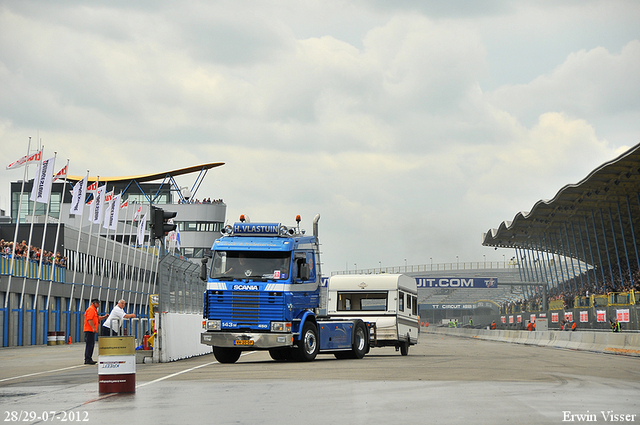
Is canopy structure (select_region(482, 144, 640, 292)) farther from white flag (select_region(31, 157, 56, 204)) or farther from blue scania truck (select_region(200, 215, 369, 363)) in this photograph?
blue scania truck (select_region(200, 215, 369, 363))

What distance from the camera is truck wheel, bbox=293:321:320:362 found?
73.1 ft

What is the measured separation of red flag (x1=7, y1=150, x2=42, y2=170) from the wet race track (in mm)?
24908

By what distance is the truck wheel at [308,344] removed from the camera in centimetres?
2228

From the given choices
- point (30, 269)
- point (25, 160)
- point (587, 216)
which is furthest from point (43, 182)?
point (587, 216)

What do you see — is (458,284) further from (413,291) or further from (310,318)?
(310,318)

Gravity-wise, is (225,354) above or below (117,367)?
above

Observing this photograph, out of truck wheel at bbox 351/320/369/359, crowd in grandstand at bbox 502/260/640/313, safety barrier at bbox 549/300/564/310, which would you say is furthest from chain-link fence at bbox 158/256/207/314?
safety barrier at bbox 549/300/564/310

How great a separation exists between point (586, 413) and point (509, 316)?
219 feet

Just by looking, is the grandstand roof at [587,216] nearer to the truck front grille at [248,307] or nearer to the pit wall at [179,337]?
the pit wall at [179,337]

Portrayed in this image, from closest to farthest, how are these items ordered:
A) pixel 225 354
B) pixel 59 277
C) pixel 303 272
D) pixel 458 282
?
1. pixel 303 272
2. pixel 225 354
3. pixel 59 277
4. pixel 458 282

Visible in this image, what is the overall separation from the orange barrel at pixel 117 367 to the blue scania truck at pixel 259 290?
8557mm

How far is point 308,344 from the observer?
74.5ft

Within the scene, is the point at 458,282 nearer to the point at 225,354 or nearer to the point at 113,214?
the point at 113,214

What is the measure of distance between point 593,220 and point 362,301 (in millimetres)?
45651
